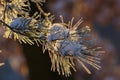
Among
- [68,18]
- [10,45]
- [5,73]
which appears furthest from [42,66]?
[5,73]

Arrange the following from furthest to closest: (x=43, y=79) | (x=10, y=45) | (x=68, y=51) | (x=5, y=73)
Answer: (x=5, y=73)
(x=10, y=45)
(x=43, y=79)
(x=68, y=51)

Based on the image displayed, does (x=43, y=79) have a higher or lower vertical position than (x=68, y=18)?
lower

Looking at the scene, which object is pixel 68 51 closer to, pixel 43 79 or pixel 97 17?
pixel 43 79

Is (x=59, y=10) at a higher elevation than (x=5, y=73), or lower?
higher

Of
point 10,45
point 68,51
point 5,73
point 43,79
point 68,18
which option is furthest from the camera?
point 5,73

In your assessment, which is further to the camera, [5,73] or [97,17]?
[5,73]

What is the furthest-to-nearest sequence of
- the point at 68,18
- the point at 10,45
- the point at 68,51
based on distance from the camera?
1. the point at 10,45
2. the point at 68,18
3. the point at 68,51

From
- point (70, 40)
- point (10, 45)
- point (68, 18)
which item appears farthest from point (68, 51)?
point (10, 45)

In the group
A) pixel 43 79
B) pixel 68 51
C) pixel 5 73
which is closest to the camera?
pixel 68 51

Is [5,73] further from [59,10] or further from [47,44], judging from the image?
[47,44]
